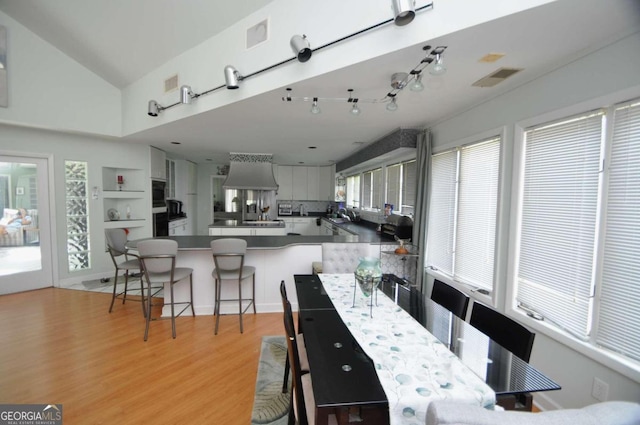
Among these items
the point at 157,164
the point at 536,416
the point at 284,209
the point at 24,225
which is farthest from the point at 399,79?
the point at 284,209

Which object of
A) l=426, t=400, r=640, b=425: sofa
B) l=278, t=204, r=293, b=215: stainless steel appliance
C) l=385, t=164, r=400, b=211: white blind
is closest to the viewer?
l=426, t=400, r=640, b=425: sofa

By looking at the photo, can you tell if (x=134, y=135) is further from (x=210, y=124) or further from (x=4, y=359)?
(x=4, y=359)

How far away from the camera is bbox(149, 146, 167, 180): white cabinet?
5.12m

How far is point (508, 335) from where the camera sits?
1.45 metres

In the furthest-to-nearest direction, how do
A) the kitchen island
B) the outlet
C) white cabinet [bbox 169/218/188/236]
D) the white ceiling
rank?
white cabinet [bbox 169/218/188/236] → the kitchen island → the outlet → the white ceiling

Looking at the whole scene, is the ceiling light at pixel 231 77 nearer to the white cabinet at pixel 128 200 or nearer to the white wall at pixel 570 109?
the white wall at pixel 570 109

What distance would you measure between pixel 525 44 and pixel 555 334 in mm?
1924

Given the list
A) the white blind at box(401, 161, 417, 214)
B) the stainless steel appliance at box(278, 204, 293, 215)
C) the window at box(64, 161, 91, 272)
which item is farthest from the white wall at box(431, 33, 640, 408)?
the window at box(64, 161, 91, 272)

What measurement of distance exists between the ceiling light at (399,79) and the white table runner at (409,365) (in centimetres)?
166

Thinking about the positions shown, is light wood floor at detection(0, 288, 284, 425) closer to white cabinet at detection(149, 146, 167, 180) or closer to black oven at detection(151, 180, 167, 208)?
black oven at detection(151, 180, 167, 208)

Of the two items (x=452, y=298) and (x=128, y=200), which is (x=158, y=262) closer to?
(x=452, y=298)

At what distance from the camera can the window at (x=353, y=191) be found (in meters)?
6.43

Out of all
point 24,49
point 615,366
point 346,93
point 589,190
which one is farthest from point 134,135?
point 615,366

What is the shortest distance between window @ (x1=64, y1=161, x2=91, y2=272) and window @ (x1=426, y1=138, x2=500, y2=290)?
18.3 feet
